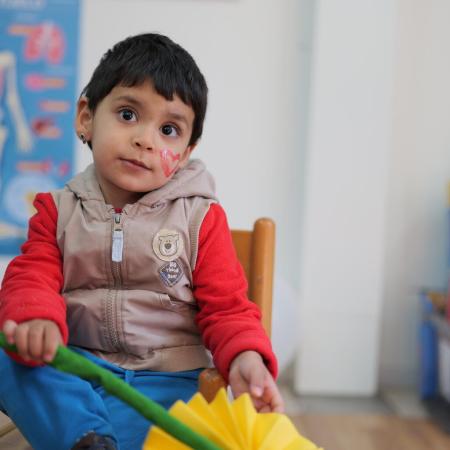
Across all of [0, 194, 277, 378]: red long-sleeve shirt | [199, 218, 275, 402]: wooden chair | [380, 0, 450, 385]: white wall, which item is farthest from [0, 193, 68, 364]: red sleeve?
[380, 0, 450, 385]: white wall

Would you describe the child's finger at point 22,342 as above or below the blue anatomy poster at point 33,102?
below

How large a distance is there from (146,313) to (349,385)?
123 cm

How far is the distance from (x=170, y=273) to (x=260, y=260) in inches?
7.7

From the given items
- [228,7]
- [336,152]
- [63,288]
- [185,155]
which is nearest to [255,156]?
[336,152]

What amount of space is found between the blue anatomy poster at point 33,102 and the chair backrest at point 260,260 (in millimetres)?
983

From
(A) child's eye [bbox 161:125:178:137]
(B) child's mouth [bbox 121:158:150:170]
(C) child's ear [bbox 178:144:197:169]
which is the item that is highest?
(A) child's eye [bbox 161:125:178:137]

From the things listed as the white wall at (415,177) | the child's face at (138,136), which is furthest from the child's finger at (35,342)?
the white wall at (415,177)

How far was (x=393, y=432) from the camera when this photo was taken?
1.60m

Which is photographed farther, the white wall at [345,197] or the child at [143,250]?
the white wall at [345,197]

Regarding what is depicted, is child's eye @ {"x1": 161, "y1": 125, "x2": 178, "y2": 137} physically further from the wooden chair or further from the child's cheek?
the wooden chair

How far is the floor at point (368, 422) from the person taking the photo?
1521 millimetres

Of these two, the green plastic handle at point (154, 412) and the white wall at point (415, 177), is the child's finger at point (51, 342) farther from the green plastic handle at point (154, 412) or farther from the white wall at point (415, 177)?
the white wall at point (415, 177)

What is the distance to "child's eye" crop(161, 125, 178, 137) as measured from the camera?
0.80 m

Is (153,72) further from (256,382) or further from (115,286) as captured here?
(256,382)
